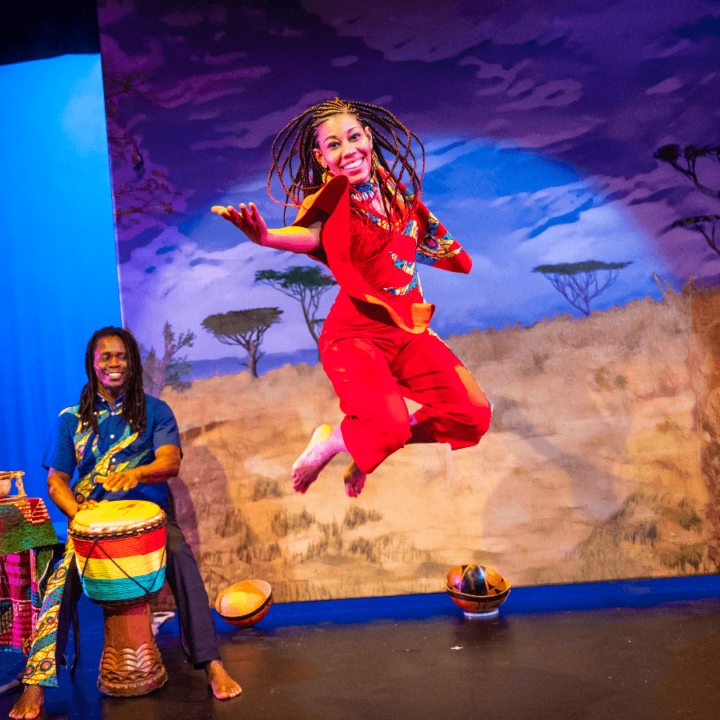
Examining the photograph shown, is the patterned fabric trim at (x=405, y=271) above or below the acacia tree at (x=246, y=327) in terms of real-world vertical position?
above

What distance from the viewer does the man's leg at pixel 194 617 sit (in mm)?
2881

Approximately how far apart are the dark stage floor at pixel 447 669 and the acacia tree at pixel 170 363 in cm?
139

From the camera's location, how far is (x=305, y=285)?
13.2 ft

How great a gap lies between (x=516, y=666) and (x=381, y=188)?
2104 mm

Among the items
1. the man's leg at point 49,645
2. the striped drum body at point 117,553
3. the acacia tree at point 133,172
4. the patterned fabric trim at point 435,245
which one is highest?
the acacia tree at point 133,172

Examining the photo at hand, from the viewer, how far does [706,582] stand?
3.89m

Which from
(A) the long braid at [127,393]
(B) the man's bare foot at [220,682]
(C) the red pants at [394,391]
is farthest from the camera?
(A) the long braid at [127,393]

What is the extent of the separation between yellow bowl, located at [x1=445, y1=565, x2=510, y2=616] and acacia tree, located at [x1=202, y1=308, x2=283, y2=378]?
1606mm

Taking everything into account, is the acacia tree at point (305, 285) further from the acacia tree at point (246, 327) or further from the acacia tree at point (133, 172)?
the acacia tree at point (133, 172)

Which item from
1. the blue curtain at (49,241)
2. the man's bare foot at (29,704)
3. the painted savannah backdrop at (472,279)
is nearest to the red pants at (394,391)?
the painted savannah backdrop at (472,279)

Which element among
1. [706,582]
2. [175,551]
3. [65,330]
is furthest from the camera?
[65,330]

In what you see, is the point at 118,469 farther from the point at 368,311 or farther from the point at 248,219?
the point at 248,219

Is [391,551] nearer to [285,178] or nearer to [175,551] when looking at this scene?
[175,551]

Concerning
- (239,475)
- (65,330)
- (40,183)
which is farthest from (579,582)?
(40,183)
